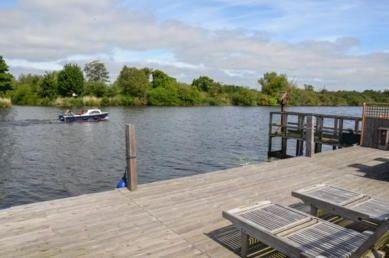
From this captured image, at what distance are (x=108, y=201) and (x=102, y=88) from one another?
208ft

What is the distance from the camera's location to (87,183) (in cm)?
1323

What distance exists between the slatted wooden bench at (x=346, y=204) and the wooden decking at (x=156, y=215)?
970 millimetres

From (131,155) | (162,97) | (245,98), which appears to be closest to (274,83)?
(245,98)

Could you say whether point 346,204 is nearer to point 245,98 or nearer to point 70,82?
point 70,82

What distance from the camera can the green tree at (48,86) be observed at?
66938mm

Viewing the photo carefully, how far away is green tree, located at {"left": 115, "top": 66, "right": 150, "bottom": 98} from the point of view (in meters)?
69.2

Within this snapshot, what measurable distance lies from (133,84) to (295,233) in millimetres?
67771

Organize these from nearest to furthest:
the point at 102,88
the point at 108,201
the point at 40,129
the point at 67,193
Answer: the point at 108,201 < the point at 67,193 < the point at 40,129 < the point at 102,88

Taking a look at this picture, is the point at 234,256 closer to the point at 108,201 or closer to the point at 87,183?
the point at 108,201

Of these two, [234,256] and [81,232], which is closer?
[234,256]

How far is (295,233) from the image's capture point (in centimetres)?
350

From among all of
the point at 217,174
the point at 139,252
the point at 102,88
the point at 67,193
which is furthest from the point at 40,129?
the point at 102,88

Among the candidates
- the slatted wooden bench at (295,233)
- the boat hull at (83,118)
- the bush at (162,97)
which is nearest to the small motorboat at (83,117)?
the boat hull at (83,118)

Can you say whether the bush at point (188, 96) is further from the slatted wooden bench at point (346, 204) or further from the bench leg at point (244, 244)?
the bench leg at point (244, 244)
